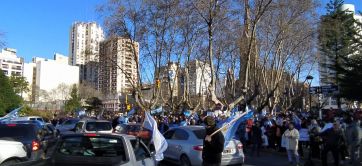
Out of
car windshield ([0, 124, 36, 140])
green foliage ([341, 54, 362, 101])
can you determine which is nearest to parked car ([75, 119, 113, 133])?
car windshield ([0, 124, 36, 140])

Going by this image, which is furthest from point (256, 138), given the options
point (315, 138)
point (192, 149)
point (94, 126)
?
point (94, 126)

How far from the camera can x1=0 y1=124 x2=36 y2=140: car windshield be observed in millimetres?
13883

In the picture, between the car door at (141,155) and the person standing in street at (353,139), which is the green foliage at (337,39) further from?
the car door at (141,155)

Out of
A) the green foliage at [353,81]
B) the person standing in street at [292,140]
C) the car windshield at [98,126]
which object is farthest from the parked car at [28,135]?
the green foliage at [353,81]

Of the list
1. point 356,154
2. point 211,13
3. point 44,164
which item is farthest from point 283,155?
point 44,164

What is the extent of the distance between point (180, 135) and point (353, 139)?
538cm

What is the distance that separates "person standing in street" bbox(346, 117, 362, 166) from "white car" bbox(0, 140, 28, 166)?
9692mm

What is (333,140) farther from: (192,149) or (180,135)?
(180,135)

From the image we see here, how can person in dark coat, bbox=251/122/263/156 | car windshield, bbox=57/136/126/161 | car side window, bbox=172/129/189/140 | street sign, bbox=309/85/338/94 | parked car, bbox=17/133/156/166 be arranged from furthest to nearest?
street sign, bbox=309/85/338/94 → person in dark coat, bbox=251/122/263/156 → car side window, bbox=172/129/189/140 → car windshield, bbox=57/136/126/161 → parked car, bbox=17/133/156/166

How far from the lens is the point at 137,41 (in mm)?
43969

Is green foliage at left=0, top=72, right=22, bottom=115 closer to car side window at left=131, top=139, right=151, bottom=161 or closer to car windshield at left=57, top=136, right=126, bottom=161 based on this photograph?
car side window at left=131, top=139, right=151, bottom=161

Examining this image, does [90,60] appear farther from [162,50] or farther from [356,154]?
[356,154]

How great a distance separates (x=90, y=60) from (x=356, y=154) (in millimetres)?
33725

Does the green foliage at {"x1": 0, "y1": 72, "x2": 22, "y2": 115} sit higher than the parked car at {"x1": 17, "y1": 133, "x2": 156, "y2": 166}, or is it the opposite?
the green foliage at {"x1": 0, "y1": 72, "x2": 22, "y2": 115}
